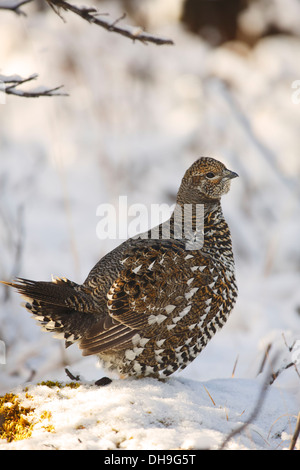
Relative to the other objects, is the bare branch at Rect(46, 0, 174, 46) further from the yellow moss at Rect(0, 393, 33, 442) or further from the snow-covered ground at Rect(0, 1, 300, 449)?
the snow-covered ground at Rect(0, 1, 300, 449)

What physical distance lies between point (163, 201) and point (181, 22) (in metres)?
4.35

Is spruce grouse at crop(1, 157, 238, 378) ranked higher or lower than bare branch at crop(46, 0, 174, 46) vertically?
lower

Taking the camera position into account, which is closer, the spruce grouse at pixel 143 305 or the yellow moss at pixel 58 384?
the yellow moss at pixel 58 384

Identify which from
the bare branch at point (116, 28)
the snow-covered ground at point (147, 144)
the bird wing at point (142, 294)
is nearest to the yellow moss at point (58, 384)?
the bird wing at point (142, 294)

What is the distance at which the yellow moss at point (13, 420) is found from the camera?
248 centimetres

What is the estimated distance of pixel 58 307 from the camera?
316 centimetres

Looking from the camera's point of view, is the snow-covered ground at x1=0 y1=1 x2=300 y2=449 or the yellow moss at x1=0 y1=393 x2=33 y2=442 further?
the snow-covered ground at x1=0 y1=1 x2=300 y2=449

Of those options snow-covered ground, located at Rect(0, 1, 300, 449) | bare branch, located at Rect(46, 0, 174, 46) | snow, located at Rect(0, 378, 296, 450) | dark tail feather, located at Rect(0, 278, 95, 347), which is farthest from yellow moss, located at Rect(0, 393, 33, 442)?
snow-covered ground, located at Rect(0, 1, 300, 449)

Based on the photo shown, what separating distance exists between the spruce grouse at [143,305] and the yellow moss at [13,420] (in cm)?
55

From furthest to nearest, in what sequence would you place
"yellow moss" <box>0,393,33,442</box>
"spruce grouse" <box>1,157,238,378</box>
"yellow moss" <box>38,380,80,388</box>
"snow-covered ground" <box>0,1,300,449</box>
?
"snow-covered ground" <box>0,1,300,449</box> < "spruce grouse" <box>1,157,238,378</box> < "yellow moss" <box>38,380,80,388</box> < "yellow moss" <box>0,393,33,442</box>

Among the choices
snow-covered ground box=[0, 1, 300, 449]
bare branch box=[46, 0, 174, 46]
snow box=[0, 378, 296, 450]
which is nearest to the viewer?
snow box=[0, 378, 296, 450]

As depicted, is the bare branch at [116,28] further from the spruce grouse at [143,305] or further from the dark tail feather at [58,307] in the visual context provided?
the dark tail feather at [58,307]

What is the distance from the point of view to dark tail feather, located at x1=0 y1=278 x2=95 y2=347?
309 cm
